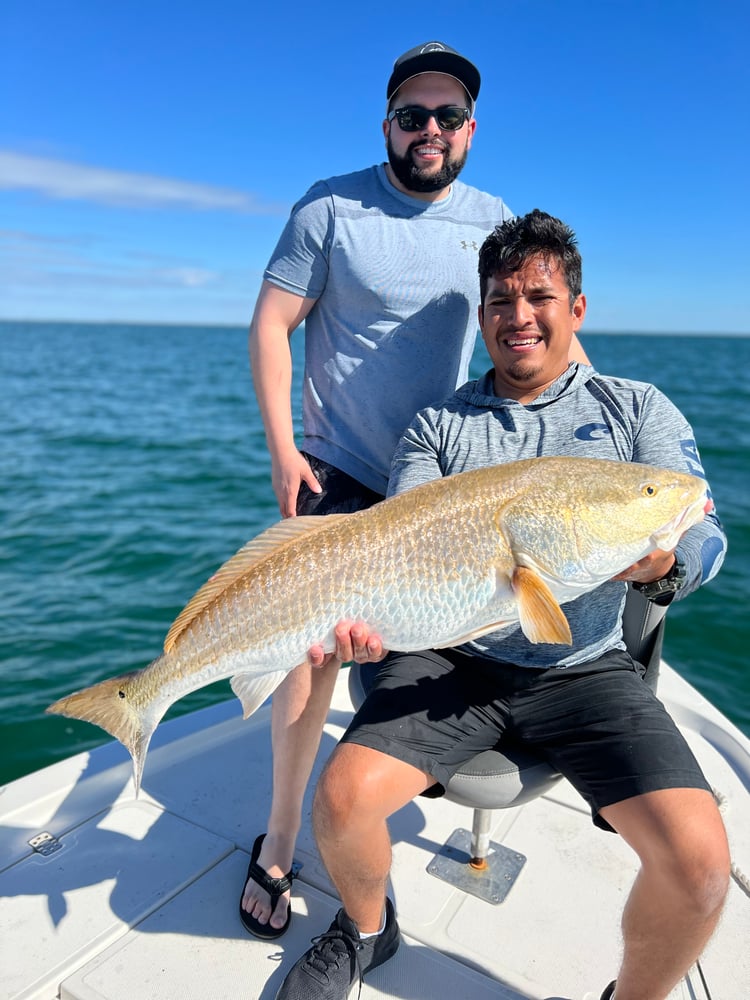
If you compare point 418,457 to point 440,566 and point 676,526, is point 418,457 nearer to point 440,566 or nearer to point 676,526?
point 440,566

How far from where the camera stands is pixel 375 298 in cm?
328

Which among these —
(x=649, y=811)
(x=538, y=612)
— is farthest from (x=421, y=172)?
(x=649, y=811)

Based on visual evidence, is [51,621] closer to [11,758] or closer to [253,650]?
[11,758]

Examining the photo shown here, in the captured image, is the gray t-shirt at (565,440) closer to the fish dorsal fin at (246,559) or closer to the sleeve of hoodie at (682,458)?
the sleeve of hoodie at (682,458)

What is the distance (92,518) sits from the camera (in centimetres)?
1180

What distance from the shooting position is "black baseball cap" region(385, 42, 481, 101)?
323 centimetres

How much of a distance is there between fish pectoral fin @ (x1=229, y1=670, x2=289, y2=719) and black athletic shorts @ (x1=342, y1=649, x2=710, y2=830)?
0.32 metres

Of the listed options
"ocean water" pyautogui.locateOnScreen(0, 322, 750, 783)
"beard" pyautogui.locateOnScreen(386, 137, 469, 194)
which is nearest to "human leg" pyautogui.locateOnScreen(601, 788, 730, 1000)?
"beard" pyautogui.locateOnScreen(386, 137, 469, 194)

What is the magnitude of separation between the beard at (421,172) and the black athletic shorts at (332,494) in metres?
1.32

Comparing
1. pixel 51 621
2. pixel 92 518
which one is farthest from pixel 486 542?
pixel 92 518

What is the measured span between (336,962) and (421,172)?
318 centimetres

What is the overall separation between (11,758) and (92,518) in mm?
6556

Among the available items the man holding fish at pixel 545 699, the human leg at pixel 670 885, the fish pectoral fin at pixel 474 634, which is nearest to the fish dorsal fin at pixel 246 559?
the man holding fish at pixel 545 699

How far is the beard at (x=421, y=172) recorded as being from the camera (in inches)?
129
